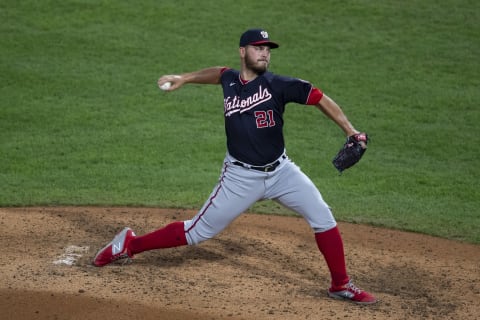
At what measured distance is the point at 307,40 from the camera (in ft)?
42.2

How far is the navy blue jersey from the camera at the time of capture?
20.4 ft

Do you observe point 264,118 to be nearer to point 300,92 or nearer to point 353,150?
point 300,92

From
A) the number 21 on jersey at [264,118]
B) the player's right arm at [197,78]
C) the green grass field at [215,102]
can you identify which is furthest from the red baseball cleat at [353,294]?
the green grass field at [215,102]

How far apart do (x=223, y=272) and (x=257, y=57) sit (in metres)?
1.70

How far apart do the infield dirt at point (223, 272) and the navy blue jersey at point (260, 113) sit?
3.30ft

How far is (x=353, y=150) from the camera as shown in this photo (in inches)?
241

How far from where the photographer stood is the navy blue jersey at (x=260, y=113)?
6219 mm

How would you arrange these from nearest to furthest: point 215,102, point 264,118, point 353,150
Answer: point 353,150, point 264,118, point 215,102

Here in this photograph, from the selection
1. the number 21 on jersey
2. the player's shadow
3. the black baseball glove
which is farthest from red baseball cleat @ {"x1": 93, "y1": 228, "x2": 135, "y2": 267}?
the black baseball glove

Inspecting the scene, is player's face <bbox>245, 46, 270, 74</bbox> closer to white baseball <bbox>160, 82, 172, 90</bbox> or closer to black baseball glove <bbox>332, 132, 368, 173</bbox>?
white baseball <bbox>160, 82, 172, 90</bbox>

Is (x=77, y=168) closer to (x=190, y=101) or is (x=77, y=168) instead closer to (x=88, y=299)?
(x=190, y=101)

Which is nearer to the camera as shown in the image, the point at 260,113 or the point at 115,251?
the point at 260,113

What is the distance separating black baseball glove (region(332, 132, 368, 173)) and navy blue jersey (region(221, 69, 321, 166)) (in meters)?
0.38

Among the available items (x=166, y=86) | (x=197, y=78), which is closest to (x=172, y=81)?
(x=166, y=86)
